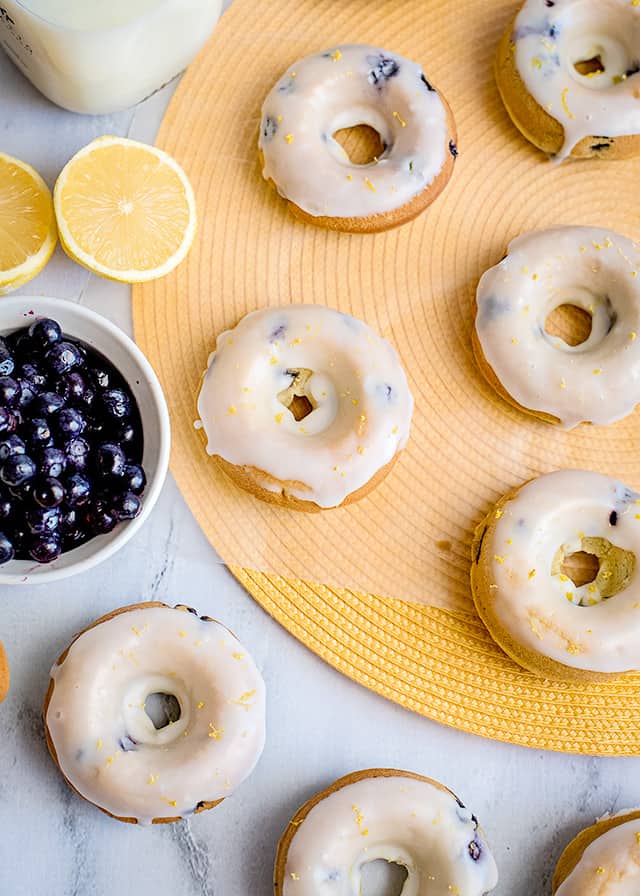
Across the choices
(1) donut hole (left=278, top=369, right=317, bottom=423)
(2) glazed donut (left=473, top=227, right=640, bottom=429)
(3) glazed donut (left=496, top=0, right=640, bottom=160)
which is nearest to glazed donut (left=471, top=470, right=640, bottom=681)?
(2) glazed donut (left=473, top=227, right=640, bottom=429)

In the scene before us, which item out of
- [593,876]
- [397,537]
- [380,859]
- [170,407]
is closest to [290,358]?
[170,407]

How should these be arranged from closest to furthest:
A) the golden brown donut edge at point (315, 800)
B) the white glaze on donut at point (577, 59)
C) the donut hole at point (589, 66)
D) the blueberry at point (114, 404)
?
1. the blueberry at point (114, 404)
2. the golden brown donut edge at point (315, 800)
3. the white glaze on donut at point (577, 59)
4. the donut hole at point (589, 66)

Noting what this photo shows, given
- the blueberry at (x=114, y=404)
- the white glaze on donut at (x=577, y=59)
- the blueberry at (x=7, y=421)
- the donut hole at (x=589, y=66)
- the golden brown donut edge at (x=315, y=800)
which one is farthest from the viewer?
the donut hole at (x=589, y=66)

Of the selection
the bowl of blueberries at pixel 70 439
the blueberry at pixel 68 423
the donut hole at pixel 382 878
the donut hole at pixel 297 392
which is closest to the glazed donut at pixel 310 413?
the donut hole at pixel 297 392

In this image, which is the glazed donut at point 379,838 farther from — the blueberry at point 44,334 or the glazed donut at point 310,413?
the blueberry at point 44,334

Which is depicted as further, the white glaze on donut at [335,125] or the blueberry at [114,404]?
the white glaze on donut at [335,125]

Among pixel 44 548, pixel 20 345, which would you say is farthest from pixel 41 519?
pixel 20 345

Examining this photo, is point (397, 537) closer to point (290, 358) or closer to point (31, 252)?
point (290, 358)
